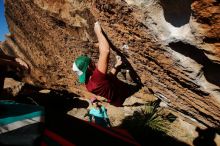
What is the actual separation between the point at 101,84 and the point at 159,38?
1.19 meters

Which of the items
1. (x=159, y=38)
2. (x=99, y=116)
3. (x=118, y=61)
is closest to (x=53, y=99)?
(x=99, y=116)

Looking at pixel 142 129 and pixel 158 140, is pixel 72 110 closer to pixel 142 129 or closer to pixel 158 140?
pixel 142 129

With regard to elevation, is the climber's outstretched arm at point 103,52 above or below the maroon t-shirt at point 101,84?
above

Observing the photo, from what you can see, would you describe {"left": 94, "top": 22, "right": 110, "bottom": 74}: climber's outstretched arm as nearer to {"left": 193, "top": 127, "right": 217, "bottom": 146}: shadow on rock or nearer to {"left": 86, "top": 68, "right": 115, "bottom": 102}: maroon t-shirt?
{"left": 86, "top": 68, "right": 115, "bottom": 102}: maroon t-shirt

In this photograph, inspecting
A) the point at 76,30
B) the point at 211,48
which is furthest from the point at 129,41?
the point at 76,30

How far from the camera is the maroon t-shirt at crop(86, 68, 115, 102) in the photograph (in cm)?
345

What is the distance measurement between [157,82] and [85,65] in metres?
1.01

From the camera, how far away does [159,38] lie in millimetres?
2639

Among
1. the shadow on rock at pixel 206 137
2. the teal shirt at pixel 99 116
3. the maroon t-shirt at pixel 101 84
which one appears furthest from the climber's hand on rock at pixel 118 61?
the shadow on rock at pixel 206 137

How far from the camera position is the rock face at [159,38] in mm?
2199

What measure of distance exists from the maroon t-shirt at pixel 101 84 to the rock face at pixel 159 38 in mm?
448

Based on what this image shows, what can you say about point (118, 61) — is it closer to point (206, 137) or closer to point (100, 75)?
point (100, 75)

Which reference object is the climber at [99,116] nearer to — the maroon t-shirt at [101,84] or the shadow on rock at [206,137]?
the maroon t-shirt at [101,84]

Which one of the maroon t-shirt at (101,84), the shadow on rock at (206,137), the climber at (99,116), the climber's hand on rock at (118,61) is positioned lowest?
the shadow on rock at (206,137)
